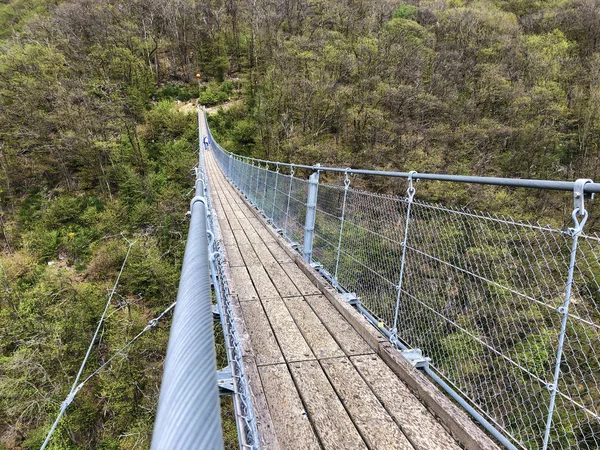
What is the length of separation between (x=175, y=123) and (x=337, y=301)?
2971 cm

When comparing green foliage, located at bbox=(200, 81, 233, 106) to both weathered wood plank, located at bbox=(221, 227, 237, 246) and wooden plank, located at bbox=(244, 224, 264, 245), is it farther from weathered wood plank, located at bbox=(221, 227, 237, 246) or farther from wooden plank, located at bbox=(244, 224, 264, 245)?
weathered wood plank, located at bbox=(221, 227, 237, 246)

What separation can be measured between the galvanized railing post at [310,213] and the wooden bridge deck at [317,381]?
0.59m

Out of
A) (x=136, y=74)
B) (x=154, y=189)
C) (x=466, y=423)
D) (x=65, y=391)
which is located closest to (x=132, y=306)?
(x=65, y=391)

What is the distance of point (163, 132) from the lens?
29.1 m

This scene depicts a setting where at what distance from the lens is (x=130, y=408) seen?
39.4ft

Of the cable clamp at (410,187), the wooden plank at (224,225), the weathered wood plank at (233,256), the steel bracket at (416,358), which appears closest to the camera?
the cable clamp at (410,187)

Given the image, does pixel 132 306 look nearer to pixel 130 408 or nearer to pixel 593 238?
pixel 130 408

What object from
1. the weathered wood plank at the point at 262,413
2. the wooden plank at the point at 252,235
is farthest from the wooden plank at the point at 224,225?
the weathered wood plank at the point at 262,413

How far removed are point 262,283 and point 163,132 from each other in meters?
29.0

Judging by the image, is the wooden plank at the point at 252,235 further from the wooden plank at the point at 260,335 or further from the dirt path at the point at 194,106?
the dirt path at the point at 194,106

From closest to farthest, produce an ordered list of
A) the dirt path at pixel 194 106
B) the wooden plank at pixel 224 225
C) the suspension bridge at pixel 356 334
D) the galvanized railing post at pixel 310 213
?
the suspension bridge at pixel 356 334, the galvanized railing post at pixel 310 213, the wooden plank at pixel 224 225, the dirt path at pixel 194 106

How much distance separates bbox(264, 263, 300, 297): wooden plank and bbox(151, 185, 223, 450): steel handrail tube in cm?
292

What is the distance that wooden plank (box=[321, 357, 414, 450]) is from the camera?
176 cm

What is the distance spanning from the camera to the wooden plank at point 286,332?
8.20 feet
